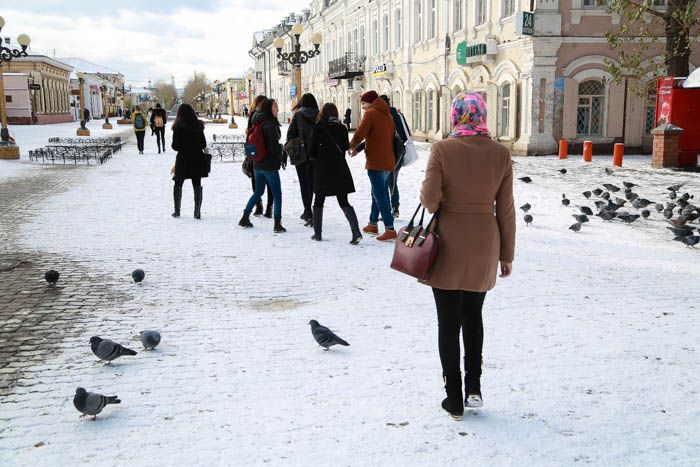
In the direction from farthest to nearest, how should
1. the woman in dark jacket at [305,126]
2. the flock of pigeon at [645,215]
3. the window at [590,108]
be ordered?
the window at [590,108] < the woman in dark jacket at [305,126] < the flock of pigeon at [645,215]

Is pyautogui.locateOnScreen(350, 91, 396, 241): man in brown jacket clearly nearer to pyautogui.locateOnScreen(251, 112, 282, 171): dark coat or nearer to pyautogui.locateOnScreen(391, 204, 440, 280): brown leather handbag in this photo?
pyautogui.locateOnScreen(251, 112, 282, 171): dark coat

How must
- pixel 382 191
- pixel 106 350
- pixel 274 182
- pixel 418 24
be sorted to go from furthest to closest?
1. pixel 418 24
2. pixel 274 182
3. pixel 382 191
4. pixel 106 350

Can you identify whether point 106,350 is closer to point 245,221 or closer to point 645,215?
point 245,221

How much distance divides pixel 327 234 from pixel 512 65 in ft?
49.0

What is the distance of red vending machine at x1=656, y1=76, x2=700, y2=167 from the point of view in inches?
669

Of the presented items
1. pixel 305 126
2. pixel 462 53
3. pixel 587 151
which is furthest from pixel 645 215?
pixel 462 53

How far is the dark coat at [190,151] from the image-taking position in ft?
31.7

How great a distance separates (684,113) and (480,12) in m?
9.27

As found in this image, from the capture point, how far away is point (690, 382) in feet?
13.2

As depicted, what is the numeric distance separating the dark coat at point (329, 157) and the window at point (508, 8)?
1598 cm

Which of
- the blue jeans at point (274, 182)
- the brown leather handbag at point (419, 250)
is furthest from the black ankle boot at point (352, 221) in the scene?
the brown leather handbag at point (419, 250)

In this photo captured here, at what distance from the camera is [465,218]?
11.2ft

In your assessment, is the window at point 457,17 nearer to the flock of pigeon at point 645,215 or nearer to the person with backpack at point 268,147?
the flock of pigeon at point 645,215

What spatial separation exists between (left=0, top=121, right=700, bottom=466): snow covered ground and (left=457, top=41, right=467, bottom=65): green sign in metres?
16.6
